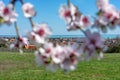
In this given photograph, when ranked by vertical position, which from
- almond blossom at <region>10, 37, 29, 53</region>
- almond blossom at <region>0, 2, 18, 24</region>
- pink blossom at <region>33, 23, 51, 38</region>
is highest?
almond blossom at <region>0, 2, 18, 24</region>

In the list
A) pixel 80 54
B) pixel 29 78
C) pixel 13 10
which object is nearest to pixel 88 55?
pixel 80 54

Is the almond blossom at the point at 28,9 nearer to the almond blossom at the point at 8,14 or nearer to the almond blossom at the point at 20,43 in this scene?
the almond blossom at the point at 8,14

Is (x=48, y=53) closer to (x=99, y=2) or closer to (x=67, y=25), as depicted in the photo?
(x=67, y=25)

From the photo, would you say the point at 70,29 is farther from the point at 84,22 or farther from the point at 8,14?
the point at 8,14

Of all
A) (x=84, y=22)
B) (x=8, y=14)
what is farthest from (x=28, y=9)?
(x=84, y=22)

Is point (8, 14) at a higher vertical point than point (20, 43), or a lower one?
higher

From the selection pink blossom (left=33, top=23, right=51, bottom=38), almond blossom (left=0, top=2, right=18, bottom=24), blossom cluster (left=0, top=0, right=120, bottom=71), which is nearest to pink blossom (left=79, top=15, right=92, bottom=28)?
blossom cluster (left=0, top=0, right=120, bottom=71)

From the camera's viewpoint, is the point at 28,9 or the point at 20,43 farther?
the point at 20,43

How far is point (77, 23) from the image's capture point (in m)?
1.35

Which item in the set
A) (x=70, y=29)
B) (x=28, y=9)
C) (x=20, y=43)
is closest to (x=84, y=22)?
(x=70, y=29)

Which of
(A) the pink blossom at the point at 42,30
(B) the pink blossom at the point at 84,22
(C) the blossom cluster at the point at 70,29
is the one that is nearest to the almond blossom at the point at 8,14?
(C) the blossom cluster at the point at 70,29

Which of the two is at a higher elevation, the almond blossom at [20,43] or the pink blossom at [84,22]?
the pink blossom at [84,22]

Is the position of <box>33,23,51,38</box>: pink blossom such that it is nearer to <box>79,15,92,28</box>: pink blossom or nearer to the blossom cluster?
the blossom cluster

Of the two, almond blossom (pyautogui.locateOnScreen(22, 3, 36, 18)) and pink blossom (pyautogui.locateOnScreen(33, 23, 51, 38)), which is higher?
almond blossom (pyautogui.locateOnScreen(22, 3, 36, 18))
